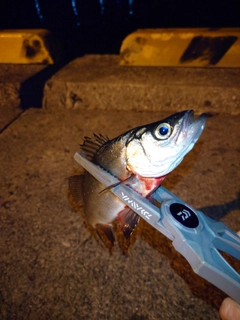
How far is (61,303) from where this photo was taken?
187cm

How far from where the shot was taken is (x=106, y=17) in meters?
12.6

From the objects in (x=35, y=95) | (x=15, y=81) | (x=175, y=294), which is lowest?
(x=175, y=294)

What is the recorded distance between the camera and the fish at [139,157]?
1462 mm

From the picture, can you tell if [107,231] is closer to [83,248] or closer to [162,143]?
[83,248]

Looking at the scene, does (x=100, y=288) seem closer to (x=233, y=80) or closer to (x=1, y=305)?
(x=1, y=305)

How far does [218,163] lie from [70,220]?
1.69 m

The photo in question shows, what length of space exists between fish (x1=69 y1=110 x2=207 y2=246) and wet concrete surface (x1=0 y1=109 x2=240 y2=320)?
540 millimetres

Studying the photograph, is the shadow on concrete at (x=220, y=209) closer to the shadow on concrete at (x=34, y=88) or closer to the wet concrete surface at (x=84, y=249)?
the wet concrete surface at (x=84, y=249)

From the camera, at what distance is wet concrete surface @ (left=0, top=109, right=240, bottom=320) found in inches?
72.6

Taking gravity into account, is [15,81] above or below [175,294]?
above

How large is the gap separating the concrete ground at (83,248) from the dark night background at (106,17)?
7.47 meters

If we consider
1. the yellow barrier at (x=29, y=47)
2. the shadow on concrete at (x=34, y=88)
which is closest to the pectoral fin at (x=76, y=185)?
the shadow on concrete at (x=34, y=88)

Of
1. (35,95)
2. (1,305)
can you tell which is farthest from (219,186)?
(35,95)

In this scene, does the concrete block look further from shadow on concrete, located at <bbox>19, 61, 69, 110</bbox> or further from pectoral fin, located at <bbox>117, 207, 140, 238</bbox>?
pectoral fin, located at <bbox>117, 207, 140, 238</bbox>
